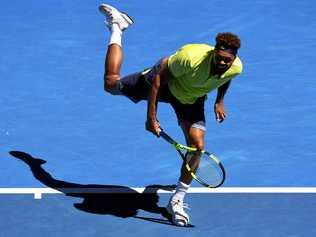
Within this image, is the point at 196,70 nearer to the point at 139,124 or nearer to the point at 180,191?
the point at 180,191

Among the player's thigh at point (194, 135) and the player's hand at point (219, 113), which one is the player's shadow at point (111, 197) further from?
the player's hand at point (219, 113)

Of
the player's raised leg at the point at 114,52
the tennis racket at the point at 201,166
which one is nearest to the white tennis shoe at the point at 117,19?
the player's raised leg at the point at 114,52

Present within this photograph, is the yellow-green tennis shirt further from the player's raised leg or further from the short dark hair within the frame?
the player's raised leg

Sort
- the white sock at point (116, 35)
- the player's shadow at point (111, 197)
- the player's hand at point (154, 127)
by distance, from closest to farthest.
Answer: the player's hand at point (154, 127), the player's shadow at point (111, 197), the white sock at point (116, 35)

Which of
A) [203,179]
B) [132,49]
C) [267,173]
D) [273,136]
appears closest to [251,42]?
[132,49]

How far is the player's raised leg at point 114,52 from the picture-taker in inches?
341

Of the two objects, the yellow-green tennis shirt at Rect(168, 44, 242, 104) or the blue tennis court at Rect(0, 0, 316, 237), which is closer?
the yellow-green tennis shirt at Rect(168, 44, 242, 104)

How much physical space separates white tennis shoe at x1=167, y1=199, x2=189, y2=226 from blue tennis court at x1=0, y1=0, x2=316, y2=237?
70 millimetres

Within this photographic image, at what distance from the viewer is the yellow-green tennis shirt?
7.58 m

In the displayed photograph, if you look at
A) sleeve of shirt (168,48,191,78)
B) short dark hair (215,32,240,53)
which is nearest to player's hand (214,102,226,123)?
sleeve of shirt (168,48,191,78)

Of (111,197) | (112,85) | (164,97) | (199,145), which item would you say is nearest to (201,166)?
(199,145)

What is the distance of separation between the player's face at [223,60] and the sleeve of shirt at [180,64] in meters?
0.28

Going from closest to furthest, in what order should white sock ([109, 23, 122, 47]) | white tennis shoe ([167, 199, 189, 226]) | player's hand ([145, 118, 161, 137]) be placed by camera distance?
player's hand ([145, 118, 161, 137]) → white tennis shoe ([167, 199, 189, 226]) → white sock ([109, 23, 122, 47])

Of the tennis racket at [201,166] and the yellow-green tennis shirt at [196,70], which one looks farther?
the tennis racket at [201,166]
